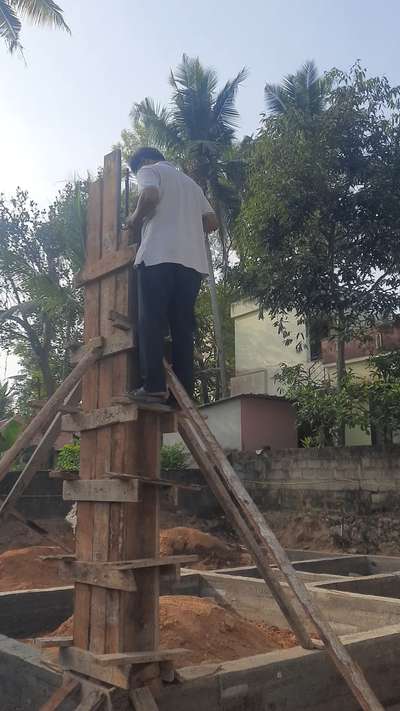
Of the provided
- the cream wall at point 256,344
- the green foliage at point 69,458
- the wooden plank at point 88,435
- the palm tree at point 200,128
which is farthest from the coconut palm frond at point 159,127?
the wooden plank at point 88,435

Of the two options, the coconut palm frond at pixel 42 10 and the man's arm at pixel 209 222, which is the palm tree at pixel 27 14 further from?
the man's arm at pixel 209 222

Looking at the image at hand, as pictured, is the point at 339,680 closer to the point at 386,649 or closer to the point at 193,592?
the point at 386,649

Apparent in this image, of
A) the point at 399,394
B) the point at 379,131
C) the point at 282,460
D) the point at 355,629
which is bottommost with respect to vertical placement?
the point at 355,629

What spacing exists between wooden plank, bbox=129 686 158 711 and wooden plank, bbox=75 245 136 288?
2.21m

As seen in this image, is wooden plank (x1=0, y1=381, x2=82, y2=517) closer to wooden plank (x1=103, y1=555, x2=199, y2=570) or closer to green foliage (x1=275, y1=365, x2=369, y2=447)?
Answer: wooden plank (x1=103, y1=555, x2=199, y2=570)

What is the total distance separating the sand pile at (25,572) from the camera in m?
7.56

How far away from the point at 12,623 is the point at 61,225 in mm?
15521

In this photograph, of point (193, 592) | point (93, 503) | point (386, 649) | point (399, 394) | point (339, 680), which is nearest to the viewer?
point (93, 503)

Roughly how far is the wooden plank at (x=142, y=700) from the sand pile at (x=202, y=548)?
6.34m

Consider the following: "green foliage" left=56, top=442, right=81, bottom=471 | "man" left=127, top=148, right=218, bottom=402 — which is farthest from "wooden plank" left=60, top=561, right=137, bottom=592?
"green foliage" left=56, top=442, right=81, bottom=471

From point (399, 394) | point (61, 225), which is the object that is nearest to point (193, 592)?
point (399, 394)

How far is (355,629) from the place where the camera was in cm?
540

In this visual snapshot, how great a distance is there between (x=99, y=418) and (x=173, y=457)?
11.4 metres

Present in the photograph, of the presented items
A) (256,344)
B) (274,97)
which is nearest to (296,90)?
(274,97)
